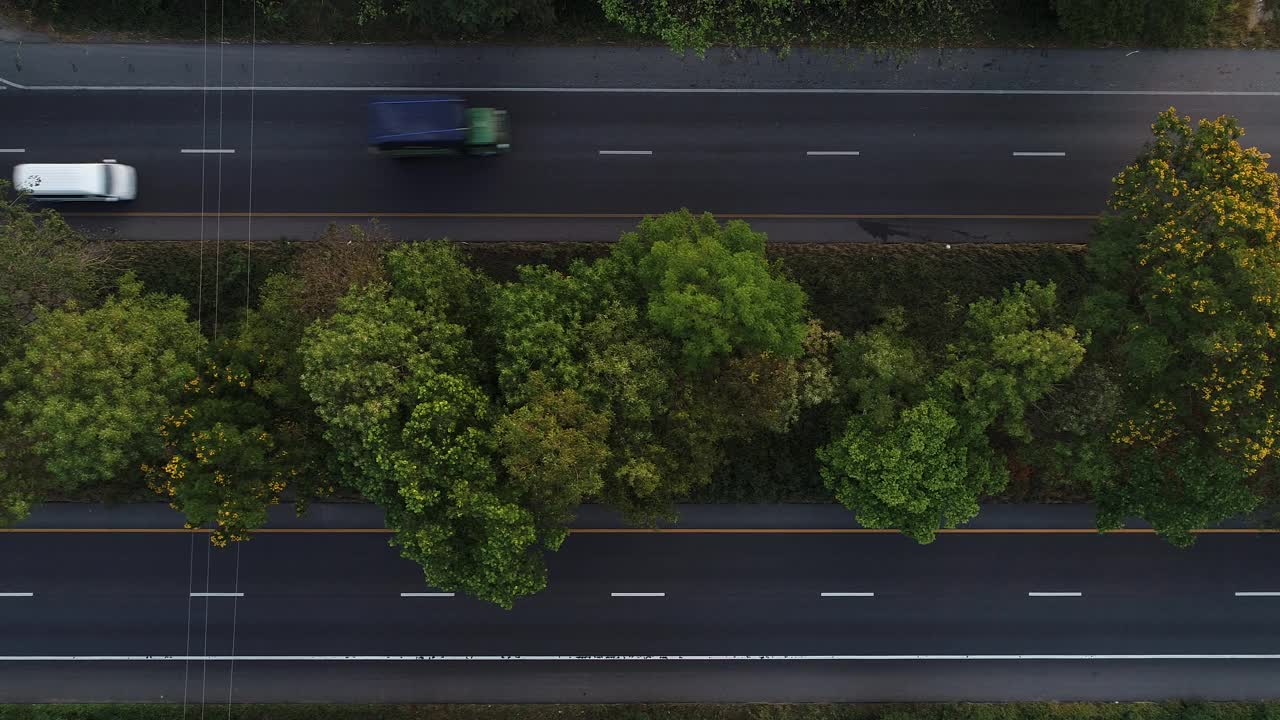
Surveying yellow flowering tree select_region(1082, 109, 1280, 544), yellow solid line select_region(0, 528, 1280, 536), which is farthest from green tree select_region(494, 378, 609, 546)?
yellow flowering tree select_region(1082, 109, 1280, 544)

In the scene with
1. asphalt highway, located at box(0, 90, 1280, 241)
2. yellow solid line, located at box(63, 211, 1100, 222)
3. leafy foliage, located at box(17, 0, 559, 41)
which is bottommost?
yellow solid line, located at box(63, 211, 1100, 222)

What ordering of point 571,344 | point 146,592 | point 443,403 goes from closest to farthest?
point 443,403 → point 571,344 → point 146,592

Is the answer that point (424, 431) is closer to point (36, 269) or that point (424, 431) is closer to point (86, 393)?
point (86, 393)

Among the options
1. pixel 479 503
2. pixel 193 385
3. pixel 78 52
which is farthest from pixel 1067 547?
pixel 78 52

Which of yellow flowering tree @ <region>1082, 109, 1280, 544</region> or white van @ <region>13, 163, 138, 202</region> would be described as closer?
yellow flowering tree @ <region>1082, 109, 1280, 544</region>

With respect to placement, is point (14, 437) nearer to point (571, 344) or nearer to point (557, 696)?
point (571, 344)

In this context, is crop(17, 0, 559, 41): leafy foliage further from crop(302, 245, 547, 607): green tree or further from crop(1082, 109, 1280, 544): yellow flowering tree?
crop(1082, 109, 1280, 544): yellow flowering tree
